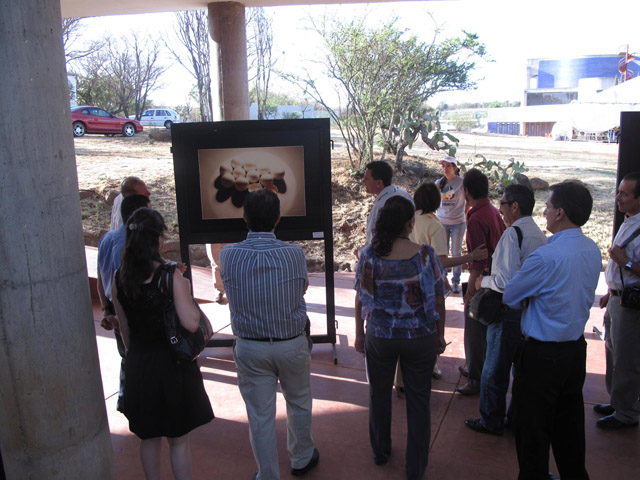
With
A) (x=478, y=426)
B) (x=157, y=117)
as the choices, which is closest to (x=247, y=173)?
(x=478, y=426)

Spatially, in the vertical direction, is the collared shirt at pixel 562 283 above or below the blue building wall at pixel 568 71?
below

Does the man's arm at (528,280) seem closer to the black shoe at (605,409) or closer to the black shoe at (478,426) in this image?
the black shoe at (478,426)

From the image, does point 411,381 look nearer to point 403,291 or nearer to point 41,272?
point 403,291

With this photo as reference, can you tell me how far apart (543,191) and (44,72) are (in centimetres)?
1261

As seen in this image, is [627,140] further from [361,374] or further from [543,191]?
[543,191]

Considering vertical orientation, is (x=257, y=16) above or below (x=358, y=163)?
above

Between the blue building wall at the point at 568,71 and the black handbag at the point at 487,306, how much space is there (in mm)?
68422

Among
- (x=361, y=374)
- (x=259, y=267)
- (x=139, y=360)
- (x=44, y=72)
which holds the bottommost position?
(x=361, y=374)

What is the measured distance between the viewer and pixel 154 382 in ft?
8.84

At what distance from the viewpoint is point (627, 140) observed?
4301 millimetres

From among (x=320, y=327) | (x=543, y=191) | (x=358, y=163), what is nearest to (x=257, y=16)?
(x=358, y=163)

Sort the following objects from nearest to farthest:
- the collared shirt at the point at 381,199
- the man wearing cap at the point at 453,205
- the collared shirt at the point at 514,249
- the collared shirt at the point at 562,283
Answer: the collared shirt at the point at 562,283 < the collared shirt at the point at 514,249 < the collared shirt at the point at 381,199 < the man wearing cap at the point at 453,205

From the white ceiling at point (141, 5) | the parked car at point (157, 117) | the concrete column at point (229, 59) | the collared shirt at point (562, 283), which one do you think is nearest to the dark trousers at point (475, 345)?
the collared shirt at point (562, 283)

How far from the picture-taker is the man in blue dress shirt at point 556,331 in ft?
9.02
